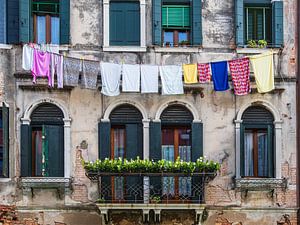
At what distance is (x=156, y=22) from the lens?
18.6 metres

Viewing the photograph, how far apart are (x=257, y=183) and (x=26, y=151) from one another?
567 centimetres

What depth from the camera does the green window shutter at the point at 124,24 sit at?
1867 centimetres

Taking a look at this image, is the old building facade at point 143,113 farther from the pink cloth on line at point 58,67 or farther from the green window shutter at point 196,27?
the pink cloth on line at point 58,67

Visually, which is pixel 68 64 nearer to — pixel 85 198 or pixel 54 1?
pixel 54 1

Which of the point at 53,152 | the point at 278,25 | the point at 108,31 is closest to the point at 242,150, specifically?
the point at 278,25

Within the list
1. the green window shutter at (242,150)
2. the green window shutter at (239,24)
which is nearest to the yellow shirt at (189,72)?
the green window shutter at (239,24)

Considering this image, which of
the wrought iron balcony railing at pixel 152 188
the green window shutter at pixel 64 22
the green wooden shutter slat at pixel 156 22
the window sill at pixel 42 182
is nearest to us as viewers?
the wrought iron balcony railing at pixel 152 188

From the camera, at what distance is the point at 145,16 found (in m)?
18.7

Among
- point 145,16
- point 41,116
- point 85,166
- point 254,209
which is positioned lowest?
point 254,209

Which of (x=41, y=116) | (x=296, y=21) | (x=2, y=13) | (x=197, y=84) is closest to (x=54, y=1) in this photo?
(x=2, y=13)

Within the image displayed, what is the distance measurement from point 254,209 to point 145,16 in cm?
548

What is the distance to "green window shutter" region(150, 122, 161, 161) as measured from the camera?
18.4 meters

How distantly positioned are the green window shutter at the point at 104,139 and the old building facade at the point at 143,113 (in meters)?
0.02

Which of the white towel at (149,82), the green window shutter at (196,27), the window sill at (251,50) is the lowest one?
the white towel at (149,82)
